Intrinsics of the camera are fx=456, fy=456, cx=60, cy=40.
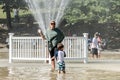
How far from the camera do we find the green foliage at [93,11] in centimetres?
4250

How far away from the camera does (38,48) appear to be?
2022 cm

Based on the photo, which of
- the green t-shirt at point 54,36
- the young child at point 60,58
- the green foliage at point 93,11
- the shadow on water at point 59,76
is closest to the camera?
the shadow on water at point 59,76

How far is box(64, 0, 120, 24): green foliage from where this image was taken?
139 feet

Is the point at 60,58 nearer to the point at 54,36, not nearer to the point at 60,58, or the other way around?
the point at 60,58

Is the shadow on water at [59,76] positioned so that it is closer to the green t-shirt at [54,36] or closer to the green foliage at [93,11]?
the green t-shirt at [54,36]

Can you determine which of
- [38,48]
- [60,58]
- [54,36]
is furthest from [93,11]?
[60,58]

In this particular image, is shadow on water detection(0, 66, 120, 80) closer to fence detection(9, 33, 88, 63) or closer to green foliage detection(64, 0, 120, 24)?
fence detection(9, 33, 88, 63)

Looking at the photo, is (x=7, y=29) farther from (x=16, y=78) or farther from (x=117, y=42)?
(x=16, y=78)

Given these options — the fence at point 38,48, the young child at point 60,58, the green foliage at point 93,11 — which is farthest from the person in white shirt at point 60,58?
the green foliage at point 93,11

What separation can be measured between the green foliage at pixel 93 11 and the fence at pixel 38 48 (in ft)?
72.7

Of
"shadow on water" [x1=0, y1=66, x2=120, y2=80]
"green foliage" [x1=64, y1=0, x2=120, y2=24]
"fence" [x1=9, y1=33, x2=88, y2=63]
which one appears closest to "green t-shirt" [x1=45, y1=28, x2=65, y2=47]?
"shadow on water" [x1=0, y1=66, x2=120, y2=80]

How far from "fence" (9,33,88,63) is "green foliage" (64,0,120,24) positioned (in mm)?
22146

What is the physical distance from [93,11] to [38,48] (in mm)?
23259

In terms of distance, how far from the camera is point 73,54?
20.3 m
